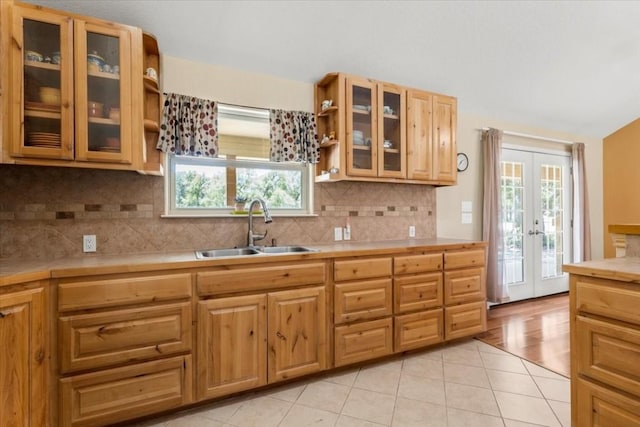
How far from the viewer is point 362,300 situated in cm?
233

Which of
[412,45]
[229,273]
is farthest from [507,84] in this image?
[229,273]

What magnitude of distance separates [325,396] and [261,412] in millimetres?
423

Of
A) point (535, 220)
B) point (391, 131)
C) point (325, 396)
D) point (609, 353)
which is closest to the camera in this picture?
point (609, 353)

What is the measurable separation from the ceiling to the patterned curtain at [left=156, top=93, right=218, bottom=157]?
1.26 feet

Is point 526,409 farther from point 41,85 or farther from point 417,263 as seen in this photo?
point 41,85

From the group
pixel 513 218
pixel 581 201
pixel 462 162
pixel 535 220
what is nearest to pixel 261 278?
pixel 462 162

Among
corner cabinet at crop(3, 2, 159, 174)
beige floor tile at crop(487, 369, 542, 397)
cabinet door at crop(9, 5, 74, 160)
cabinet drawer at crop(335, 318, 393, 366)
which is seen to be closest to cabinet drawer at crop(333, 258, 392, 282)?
cabinet drawer at crop(335, 318, 393, 366)

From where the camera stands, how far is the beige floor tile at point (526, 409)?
1.77 meters

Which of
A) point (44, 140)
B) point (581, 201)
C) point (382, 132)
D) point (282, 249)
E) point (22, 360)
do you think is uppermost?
point (382, 132)

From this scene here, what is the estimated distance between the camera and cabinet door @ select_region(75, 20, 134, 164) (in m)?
1.85

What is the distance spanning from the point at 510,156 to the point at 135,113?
13.8 ft

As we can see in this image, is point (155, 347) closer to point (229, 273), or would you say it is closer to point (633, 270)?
point (229, 273)

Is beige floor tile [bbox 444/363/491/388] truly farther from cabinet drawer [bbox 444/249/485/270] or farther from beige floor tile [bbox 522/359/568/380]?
cabinet drawer [bbox 444/249/485/270]

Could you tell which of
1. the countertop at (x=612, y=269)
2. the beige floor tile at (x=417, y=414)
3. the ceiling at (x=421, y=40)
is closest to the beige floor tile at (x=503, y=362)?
the beige floor tile at (x=417, y=414)
